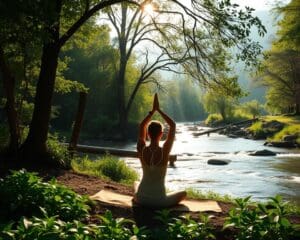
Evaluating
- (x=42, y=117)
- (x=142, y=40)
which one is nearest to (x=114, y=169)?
(x=42, y=117)

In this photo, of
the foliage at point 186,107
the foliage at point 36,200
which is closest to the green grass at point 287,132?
the foliage at point 36,200

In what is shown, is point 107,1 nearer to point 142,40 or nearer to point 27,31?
point 27,31

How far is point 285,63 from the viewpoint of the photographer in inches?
2083

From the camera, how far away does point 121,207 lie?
7.62 metres

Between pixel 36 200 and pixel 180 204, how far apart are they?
2644mm

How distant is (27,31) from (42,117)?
275 cm

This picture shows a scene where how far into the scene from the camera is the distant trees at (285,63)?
40.2m

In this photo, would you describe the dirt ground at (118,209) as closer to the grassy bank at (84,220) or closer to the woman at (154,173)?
the grassy bank at (84,220)

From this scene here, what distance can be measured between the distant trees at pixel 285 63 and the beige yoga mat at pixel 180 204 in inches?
1286

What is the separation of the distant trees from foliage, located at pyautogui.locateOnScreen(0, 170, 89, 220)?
1376 inches

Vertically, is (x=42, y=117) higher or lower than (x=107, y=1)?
lower

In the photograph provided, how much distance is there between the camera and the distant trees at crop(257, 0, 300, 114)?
132 ft

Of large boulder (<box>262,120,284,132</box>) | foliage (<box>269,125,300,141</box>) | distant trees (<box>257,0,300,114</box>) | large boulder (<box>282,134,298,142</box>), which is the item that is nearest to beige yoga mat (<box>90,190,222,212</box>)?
large boulder (<box>282,134,298,142</box>)

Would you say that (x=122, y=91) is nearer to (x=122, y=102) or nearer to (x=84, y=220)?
(x=122, y=102)
